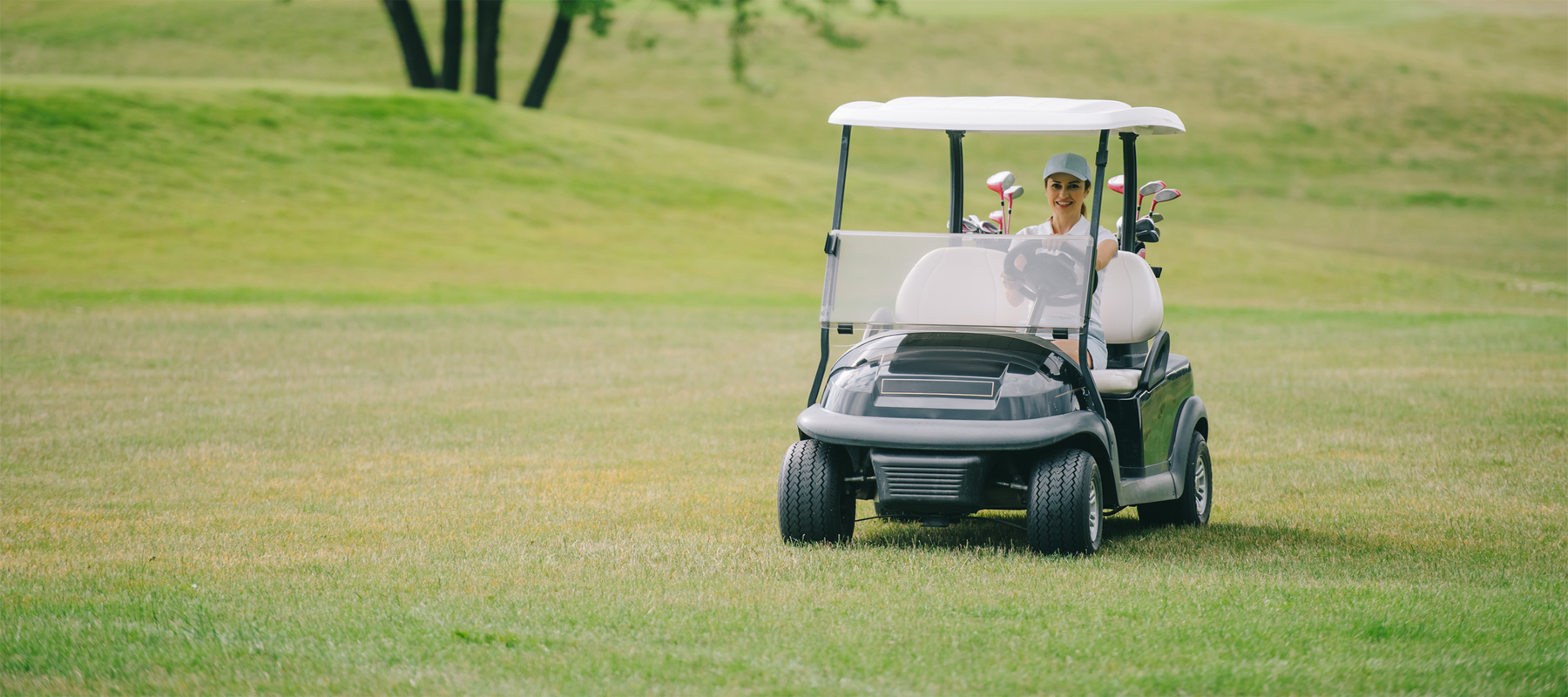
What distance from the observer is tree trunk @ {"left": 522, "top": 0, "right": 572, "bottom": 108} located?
39.2 m

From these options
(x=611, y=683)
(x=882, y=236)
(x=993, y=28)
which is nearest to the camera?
(x=611, y=683)

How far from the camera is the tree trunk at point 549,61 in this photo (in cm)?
3919

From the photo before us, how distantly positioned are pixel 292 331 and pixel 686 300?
7432 millimetres

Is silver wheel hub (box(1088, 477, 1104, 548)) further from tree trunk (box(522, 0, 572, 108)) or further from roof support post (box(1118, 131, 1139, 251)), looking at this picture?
tree trunk (box(522, 0, 572, 108))

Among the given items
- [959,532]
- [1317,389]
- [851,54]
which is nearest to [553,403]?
[959,532]

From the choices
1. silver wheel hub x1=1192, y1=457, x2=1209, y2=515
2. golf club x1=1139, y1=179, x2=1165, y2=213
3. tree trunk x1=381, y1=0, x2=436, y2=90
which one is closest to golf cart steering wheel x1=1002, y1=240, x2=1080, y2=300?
golf club x1=1139, y1=179, x2=1165, y2=213

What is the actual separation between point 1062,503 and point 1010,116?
1.65 metres

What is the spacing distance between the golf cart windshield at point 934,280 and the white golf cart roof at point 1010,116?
1.55 feet

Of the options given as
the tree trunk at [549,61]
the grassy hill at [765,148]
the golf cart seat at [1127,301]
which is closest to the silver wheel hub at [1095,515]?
the golf cart seat at [1127,301]

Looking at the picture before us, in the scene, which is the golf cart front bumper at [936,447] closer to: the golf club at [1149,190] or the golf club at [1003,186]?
the golf club at [1003,186]

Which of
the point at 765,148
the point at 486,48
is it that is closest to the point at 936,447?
the point at 486,48

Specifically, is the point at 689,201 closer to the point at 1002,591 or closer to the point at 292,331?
the point at 292,331

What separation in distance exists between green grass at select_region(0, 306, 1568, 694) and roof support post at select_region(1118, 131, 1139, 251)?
1414 millimetres

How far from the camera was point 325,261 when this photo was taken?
24141mm
